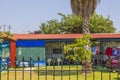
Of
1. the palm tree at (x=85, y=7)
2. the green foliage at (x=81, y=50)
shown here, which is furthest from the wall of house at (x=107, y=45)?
the green foliage at (x=81, y=50)

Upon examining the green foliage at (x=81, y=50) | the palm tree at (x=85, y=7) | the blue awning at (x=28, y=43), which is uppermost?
the palm tree at (x=85, y=7)

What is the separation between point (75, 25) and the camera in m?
64.0

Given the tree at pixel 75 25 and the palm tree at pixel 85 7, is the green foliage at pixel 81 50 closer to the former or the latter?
the palm tree at pixel 85 7

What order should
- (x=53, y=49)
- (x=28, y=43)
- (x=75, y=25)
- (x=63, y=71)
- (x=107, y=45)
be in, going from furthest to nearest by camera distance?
(x=75, y=25) < (x=53, y=49) < (x=107, y=45) < (x=28, y=43) < (x=63, y=71)

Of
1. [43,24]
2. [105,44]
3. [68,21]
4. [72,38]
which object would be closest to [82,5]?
[72,38]

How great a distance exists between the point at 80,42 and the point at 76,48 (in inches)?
25.2

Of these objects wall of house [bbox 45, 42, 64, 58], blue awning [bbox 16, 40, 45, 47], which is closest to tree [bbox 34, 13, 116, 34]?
wall of house [bbox 45, 42, 64, 58]

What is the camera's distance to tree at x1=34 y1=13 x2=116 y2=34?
64.1 metres

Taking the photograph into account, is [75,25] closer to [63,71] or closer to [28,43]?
[28,43]

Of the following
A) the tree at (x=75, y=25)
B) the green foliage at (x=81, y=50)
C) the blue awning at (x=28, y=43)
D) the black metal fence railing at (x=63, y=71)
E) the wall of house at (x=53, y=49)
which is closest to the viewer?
the black metal fence railing at (x=63, y=71)

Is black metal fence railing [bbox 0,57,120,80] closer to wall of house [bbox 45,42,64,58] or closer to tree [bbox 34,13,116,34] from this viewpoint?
wall of house [bbox 45,42,64,58]

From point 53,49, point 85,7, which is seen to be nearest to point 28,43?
point 53,49

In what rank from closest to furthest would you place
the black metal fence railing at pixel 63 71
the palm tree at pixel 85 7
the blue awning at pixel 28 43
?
the black metal fence railing at pixel 63 71 < the palm tree at pixel 85 7 < the blue awning at pixel 28 43

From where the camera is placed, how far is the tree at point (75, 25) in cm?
6412
